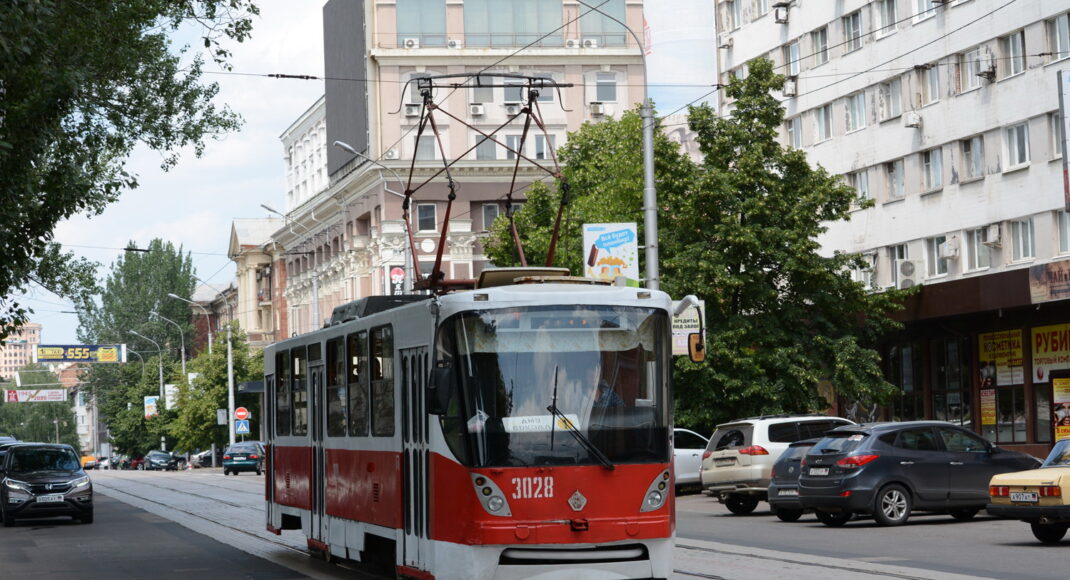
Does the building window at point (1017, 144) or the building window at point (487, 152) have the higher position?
the building window at point (487, 152)

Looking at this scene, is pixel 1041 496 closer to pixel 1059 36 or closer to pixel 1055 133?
pixel 1055 133

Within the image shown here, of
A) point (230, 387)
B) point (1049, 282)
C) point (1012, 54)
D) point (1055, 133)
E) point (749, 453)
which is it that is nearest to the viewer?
point (749, 453)

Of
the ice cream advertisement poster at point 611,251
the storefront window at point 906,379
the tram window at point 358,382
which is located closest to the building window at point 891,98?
the storefront window at point 906,379

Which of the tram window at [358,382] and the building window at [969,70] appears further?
the building window at [969,70]

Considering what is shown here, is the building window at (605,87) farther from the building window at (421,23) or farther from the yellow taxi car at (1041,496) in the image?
the yellow taxi car at (1041,496)

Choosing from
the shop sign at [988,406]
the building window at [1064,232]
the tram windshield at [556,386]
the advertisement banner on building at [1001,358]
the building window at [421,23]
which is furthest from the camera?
the building window at [421,23]

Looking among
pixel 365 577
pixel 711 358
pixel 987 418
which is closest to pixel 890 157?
pixel 987 418

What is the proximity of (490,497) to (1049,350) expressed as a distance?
28.2 m

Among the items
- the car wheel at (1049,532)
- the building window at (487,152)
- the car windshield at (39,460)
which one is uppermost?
the building window at (487,152)

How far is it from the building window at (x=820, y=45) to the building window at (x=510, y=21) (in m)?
28.8

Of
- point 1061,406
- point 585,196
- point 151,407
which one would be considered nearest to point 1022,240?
point 1061,406

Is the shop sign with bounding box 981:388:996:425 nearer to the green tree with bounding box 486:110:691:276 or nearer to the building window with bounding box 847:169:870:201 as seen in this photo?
the building window with bounding box 847:169:870:201

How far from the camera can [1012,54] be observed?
39.8m

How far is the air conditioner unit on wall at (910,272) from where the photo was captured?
43688 mm
